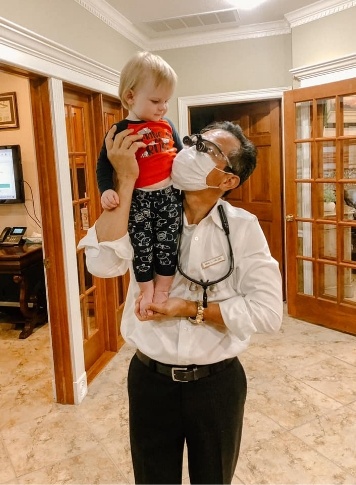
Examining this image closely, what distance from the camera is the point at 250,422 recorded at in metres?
2.53

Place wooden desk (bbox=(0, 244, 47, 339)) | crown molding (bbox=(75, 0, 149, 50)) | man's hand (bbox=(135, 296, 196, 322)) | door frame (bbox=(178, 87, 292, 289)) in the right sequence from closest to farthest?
1. man's hand (bbox=(135, 296, 196, 322))
2. crown molding (bbox=(75, 0, 149, 50))
3. wooden desk (bbox=(0, 244, 47, 339))
4. door frame (bbox=(178, 87, 292, 289))

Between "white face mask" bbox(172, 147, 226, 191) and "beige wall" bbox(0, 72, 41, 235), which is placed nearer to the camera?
"white face mask" bbox(172, 147, 226, 191)

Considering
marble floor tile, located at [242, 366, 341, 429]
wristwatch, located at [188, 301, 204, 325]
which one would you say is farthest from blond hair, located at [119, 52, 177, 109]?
marble floor tile, located at [242, 366, 341, 429]

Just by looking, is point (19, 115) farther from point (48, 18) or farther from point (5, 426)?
point (5, 426)

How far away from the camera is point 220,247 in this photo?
1241mm

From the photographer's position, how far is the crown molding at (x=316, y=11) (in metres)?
3.46

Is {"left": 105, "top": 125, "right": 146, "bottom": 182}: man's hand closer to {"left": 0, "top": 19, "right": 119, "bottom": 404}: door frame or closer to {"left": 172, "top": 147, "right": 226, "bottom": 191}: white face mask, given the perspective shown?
{"left": 172, "top": 147, "right": 226, "bottom": 191}: white face mask

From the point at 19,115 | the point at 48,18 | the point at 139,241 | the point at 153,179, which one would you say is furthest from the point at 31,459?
the point at 19,115

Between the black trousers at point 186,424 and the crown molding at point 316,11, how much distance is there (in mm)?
3250

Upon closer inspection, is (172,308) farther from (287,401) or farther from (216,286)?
(287,401)

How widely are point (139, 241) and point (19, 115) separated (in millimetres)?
3645

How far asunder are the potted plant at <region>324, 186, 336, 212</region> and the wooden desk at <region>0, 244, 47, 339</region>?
259 cm

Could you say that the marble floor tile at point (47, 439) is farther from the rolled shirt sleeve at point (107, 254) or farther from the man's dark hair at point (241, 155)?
the man's dark hair at point (241, 155)

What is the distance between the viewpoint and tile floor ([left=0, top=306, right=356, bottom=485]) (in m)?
2.16
